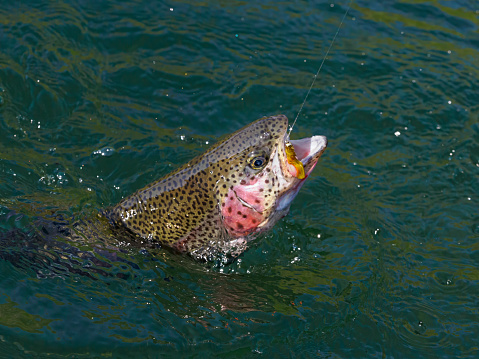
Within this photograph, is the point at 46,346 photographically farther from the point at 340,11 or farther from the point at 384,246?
the point at 340,11

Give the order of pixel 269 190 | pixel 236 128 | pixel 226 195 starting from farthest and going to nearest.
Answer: pixel 236 128, pixel 226 195, pixel 269 190

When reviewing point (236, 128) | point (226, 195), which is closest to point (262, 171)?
point (226, 195)

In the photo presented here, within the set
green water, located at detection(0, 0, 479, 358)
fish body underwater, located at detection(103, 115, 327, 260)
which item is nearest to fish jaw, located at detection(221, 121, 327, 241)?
fish body underwater, located at detection(103, 115, 327, 260)

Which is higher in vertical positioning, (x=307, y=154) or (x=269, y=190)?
(x=307, y=154)

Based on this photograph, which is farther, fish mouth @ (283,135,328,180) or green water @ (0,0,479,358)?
green water @ (0,0,479,358)

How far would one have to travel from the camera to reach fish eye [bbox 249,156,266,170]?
4.99m

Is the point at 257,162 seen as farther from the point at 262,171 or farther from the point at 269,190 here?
the point at 269,190

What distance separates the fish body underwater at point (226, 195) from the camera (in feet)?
16.3

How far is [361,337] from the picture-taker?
5.13 m

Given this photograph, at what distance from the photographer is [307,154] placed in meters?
5.00

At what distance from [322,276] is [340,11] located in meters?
5.28

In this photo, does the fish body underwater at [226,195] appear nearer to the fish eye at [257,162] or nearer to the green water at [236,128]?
the fish eye at [257,162]

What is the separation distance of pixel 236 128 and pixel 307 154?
2788 millimetres

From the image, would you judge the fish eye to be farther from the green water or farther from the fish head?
the green water
